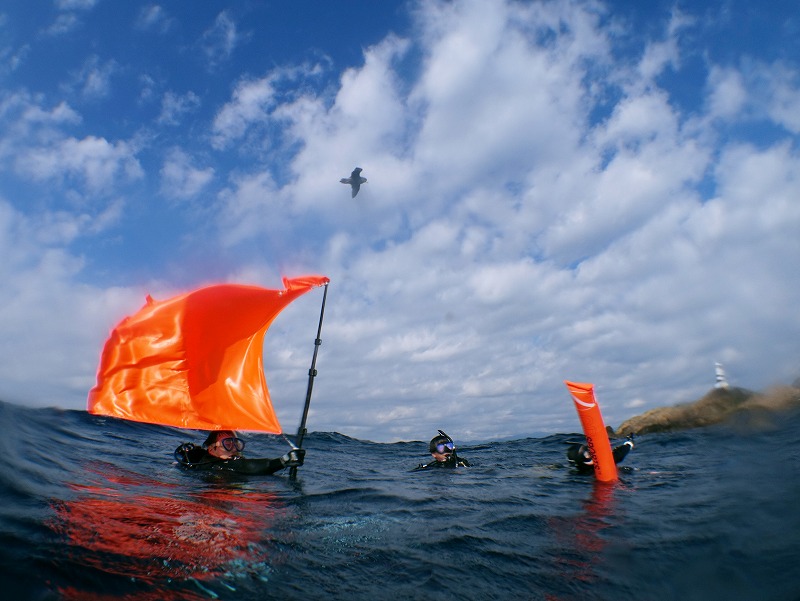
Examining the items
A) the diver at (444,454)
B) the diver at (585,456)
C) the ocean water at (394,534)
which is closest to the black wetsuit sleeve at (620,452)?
the diver at (585,456)

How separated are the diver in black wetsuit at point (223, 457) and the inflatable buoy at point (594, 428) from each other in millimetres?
6378

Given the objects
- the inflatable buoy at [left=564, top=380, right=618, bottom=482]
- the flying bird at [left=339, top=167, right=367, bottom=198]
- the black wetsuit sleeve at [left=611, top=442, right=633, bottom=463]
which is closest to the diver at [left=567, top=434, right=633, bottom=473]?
the black wetsuit sleeve at [left=611, top=442, right=633, bottom=463]

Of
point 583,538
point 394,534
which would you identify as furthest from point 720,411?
point 394,534

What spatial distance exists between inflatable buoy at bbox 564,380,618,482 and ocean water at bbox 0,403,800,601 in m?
0.36

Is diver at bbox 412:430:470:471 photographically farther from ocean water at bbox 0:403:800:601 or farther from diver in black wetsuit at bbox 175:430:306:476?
diver in black wetsuit at bbox 175:430:306:476

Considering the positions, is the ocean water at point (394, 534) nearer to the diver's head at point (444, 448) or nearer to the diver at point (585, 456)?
the diver at point (585, 456)

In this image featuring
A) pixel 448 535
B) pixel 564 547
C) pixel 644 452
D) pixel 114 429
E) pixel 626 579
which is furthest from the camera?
pixel 114 429

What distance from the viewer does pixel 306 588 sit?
14.0 feet

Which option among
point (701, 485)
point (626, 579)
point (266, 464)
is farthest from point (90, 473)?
point (701, 485)

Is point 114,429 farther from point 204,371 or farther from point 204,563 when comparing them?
point 204,563

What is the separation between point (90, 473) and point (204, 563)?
619 cm

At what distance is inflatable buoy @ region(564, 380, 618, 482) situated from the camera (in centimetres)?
992

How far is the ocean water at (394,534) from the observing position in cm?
421

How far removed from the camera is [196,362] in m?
8.02
